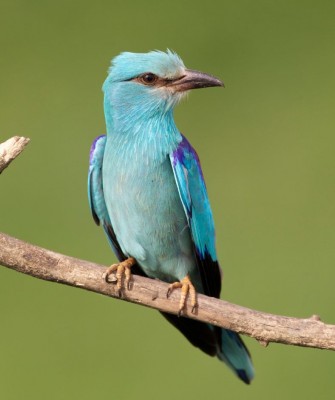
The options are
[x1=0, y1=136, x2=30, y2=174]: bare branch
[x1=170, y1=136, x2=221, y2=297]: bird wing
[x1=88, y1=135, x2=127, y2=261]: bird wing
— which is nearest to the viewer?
[x1=0, y1=136, x2=30, y2=174]: bare branch

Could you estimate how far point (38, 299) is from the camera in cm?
449

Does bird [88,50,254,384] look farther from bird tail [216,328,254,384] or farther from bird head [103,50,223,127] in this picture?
bird tail [216,328,254,384]

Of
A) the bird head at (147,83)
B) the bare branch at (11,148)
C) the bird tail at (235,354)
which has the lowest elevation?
the bird tail at (235,354)

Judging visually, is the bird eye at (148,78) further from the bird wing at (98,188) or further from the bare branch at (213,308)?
the bare branch at (213,308)

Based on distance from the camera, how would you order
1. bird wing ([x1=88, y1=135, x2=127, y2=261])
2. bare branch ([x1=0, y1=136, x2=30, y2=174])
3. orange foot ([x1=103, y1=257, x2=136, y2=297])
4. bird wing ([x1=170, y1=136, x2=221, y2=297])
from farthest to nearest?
bird wing ([x1=88, y1=135, x2=127, y2=261]), bird wing ([x1=170, y1=136, x2=221, y2=297]), orange foot ([x1=103, y1=257, x2=136, y2=297]), bare branch ([x1=0, y1=136, x2=30, y2=174])

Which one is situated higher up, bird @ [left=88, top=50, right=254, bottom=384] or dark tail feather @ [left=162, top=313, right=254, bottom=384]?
bird @ [left=88, top=50, right=254, bottom=384]

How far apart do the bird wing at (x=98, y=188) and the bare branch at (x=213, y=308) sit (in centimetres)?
39

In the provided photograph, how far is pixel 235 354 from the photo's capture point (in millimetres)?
3701

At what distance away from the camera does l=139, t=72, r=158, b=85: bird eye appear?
139 inches

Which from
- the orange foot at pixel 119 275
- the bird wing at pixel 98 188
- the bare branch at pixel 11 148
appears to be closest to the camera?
the bare branch at pixel 11 148

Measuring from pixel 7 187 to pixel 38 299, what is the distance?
0.46 metres

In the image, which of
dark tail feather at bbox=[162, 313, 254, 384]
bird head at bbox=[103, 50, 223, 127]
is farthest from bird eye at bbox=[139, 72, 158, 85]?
dark tail feather at bbox=[162, 313, 254, 384]

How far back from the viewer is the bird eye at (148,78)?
3537 mm

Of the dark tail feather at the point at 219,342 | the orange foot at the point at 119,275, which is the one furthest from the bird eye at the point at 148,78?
the dark tail feather at the point at 219,342
